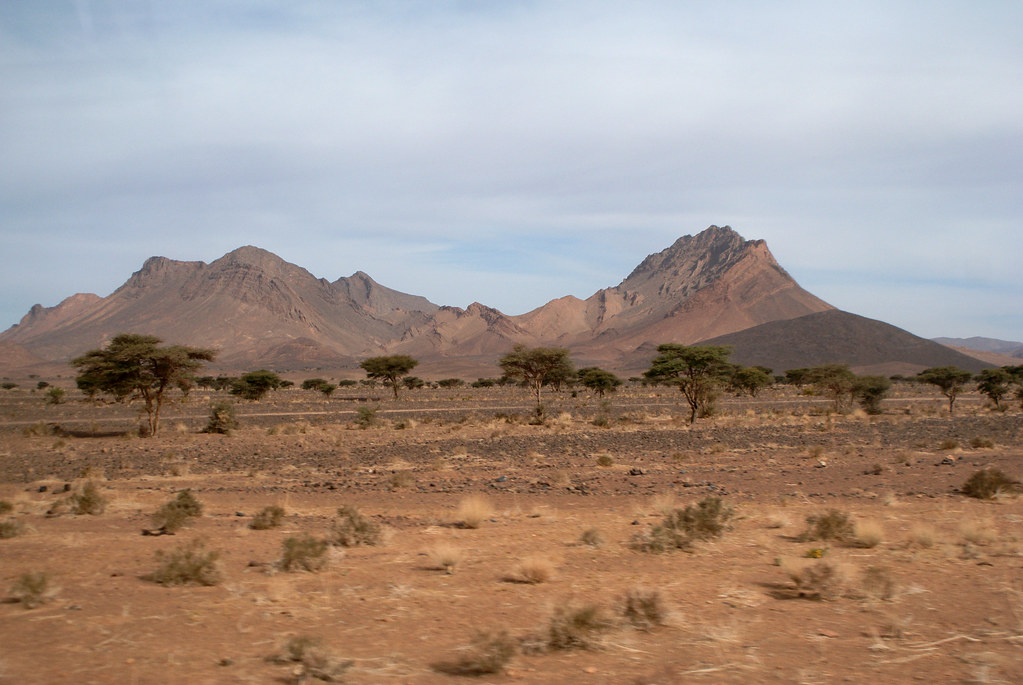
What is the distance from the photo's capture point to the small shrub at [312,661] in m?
5.54

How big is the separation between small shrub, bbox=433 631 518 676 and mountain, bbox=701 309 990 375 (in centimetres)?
14821

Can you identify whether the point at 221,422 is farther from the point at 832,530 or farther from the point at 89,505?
the point at 832,530

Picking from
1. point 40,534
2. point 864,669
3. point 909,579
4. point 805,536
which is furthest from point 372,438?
point 864,669

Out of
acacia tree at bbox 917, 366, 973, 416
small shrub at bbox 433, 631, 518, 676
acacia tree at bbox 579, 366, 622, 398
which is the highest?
acacia tree at bbox 917, 366, 973, 416

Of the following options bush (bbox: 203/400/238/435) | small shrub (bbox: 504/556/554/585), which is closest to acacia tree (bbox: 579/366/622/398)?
bush (bbox: 203/400/238/435)

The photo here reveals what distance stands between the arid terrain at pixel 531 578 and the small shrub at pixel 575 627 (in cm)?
2

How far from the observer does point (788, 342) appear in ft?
570

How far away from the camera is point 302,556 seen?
9352 mm

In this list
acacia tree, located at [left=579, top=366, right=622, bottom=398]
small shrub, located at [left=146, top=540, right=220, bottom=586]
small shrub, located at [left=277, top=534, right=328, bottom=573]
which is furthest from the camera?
acacia tree, located at [left=579, top=366, right=622, bottom=398]

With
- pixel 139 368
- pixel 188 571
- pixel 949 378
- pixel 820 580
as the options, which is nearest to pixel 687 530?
pixel 820 580

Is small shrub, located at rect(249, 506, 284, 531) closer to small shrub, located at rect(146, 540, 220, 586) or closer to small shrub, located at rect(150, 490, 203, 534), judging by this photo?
small shrub, located at rect(150, 490, 203, 534)

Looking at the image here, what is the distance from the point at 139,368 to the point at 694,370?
91.5 feet

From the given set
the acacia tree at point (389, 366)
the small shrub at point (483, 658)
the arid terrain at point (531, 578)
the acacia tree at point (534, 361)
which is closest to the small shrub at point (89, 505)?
the arid terrain at point (531, 578)

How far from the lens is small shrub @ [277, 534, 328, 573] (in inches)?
367
